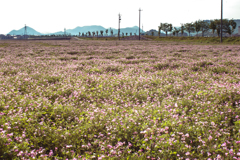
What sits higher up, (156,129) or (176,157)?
(156,129)

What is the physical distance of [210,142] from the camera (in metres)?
3.64

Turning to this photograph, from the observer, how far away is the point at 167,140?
358cm

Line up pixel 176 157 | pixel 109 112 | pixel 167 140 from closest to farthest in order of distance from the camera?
pixel 176 157 → pixel 167 140 → pixel 109 112

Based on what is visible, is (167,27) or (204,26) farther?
(167,27)

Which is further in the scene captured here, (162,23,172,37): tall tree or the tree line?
(162,23,172,37): tall tree

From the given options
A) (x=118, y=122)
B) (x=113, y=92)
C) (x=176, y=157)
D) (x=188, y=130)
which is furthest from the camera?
(x=113, y=92)

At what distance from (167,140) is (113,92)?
12.9 ft

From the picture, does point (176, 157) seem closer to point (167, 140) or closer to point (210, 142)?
point (167, 140)

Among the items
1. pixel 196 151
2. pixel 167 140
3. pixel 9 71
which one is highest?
pixel 9 71

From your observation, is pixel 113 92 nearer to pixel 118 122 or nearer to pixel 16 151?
pixel 118 122

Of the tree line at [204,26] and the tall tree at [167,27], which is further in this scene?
the tall tree at [167,27]

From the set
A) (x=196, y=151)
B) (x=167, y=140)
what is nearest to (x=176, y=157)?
(x=167, y=140)

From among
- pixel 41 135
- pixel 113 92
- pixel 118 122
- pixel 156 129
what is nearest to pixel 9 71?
pixel 113 92

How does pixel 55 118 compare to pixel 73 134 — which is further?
pixel 55 118
